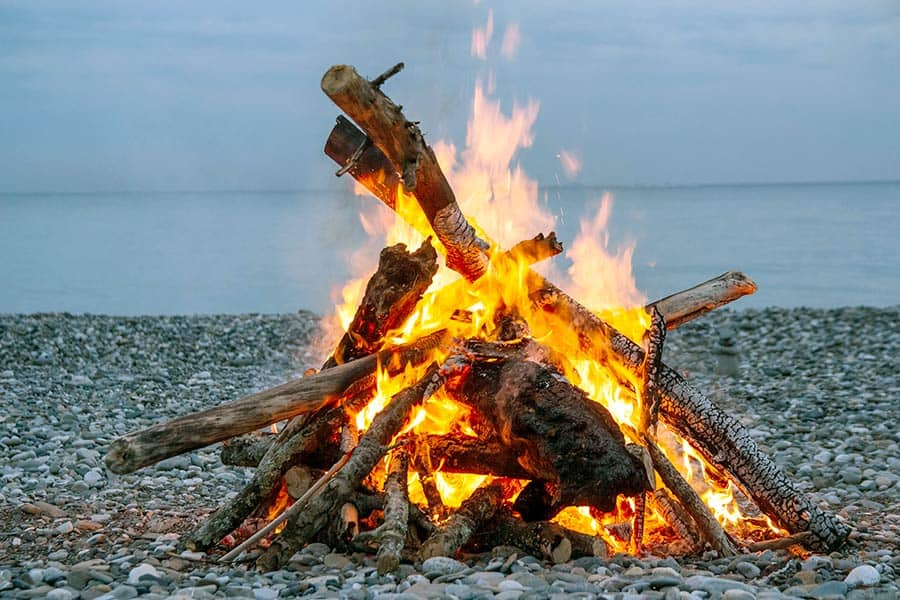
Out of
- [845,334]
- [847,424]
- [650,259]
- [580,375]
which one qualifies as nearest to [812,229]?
[650,259]

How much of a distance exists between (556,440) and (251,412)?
1686mm

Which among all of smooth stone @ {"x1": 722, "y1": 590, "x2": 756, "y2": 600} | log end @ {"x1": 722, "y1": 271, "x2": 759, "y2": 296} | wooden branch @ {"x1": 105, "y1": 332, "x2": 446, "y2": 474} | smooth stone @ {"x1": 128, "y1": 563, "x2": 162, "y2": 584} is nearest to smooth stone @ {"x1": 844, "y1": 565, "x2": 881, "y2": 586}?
smooth stone @ {"x1": 722, "y1": 590, "x2": 756, "y2": 600}

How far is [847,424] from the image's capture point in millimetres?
10641

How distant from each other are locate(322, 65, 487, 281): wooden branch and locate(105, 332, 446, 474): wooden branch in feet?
1.76

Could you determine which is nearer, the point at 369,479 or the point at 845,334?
the point at 369,479

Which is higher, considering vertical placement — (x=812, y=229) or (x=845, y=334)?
(x=812, y=229)

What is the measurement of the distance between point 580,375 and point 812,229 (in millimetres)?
52014

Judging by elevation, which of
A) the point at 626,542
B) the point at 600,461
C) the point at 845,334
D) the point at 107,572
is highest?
the point at 845,334

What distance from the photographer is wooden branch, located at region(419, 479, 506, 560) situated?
5277 millimetres

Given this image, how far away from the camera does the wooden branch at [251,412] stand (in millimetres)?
5305

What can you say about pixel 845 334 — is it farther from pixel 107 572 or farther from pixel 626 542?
pixel 107 572

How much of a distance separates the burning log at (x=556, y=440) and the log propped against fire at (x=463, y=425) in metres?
0.01

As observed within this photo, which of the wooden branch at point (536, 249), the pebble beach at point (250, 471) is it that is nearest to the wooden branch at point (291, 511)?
the pebble beach at point (250, 471)

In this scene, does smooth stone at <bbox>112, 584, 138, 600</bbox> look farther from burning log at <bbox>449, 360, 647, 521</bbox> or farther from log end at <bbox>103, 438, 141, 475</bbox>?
burning log at <bbox>449, 360, 647, 521</bbox>
